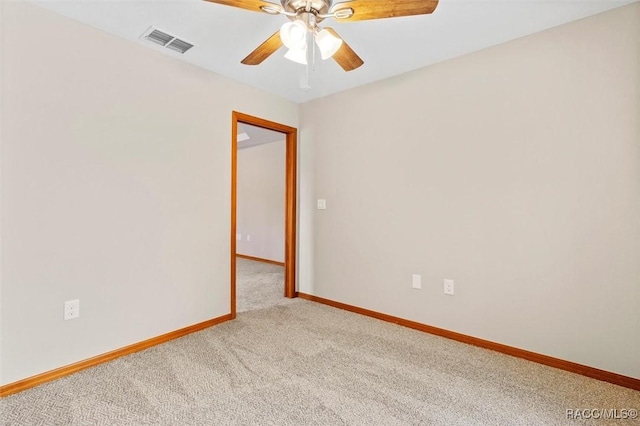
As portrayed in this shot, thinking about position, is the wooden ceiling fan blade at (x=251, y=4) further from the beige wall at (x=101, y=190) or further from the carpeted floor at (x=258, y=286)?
the carpeted floor at (x=258, y=286)

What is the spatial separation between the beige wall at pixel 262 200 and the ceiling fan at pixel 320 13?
391cm

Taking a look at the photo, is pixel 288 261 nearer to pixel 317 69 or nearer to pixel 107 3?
pixel 317 69

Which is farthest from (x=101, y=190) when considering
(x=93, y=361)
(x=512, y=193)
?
(x=512, y=193)

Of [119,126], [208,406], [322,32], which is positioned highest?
[322,32]

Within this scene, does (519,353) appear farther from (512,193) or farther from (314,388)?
(314,388)

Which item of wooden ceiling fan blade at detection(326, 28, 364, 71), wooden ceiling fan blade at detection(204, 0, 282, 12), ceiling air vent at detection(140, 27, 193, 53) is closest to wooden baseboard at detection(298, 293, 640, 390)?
wooden ceiling fan blade at detection(326, 28, 364, 71)

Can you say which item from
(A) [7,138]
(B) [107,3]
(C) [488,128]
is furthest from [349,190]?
(A) [7,138]

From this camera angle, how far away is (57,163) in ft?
6.45

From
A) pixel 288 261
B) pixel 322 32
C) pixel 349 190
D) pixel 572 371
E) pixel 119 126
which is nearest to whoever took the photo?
pixel 322 32

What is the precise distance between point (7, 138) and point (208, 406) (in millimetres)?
1833

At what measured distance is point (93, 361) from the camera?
212cm

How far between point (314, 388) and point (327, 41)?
76.7 inches

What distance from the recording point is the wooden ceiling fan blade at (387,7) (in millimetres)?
1431

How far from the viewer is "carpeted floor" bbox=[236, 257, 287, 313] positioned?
3.48m
